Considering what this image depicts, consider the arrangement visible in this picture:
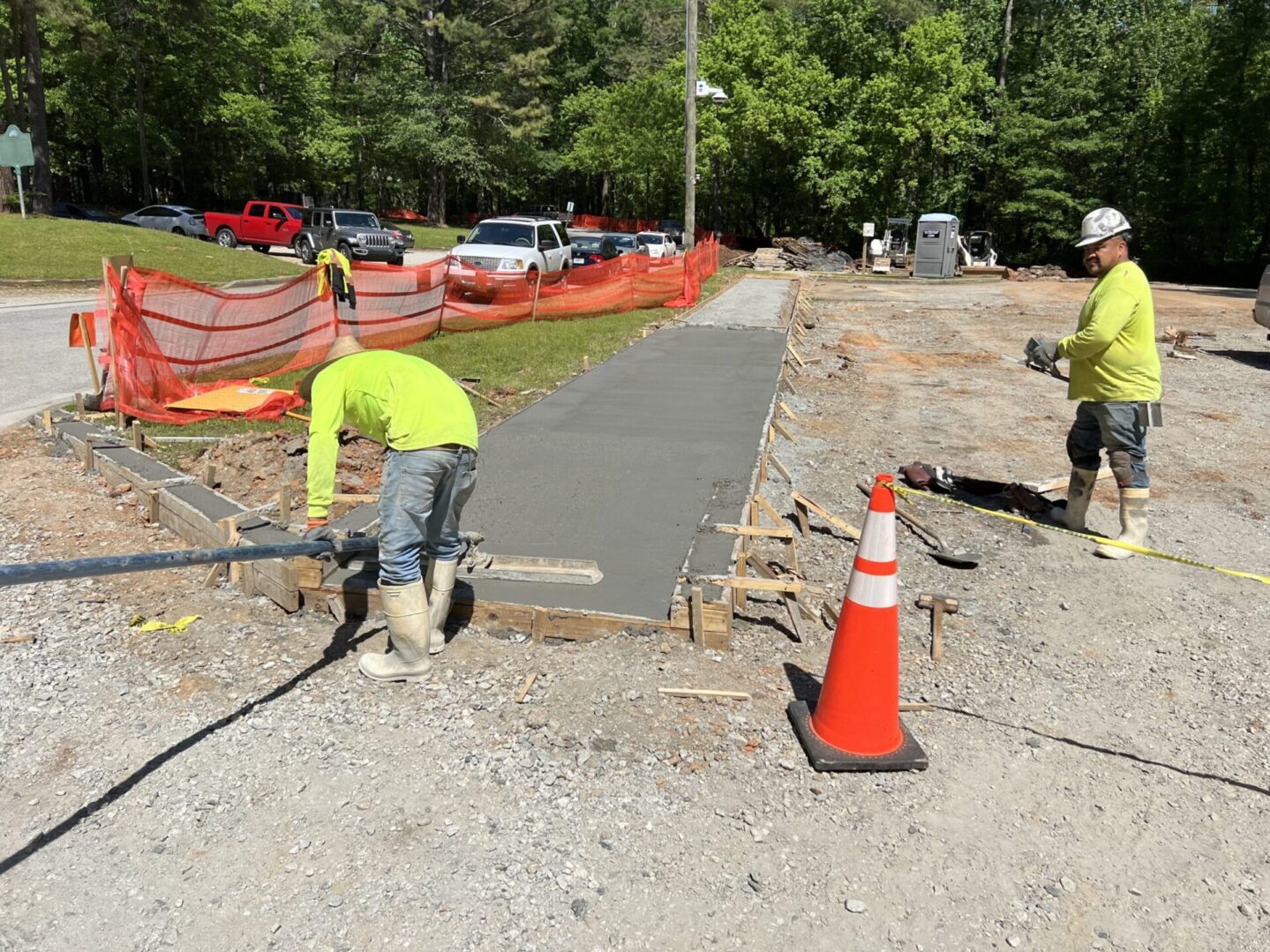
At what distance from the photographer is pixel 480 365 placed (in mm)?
11188

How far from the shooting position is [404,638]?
3.93m

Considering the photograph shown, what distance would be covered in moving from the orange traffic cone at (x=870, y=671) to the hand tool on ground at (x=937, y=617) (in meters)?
0.86

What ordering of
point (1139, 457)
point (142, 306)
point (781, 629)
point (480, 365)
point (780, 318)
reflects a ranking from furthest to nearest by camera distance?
point (780, 318), point (480, 365), point (142, 306), point (1139, 457), point (781, 629)

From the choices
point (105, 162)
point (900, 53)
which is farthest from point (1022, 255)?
point (105, 162)

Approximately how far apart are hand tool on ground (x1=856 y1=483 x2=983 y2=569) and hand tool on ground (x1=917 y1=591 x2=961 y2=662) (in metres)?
0.95

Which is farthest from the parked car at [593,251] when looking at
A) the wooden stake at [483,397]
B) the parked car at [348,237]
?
the wooden stake at [483,397]

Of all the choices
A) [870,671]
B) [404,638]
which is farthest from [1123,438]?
[404,638]

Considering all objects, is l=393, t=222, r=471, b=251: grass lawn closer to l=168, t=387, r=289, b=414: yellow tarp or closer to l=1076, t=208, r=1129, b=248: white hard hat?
l=168, t=387, r=289, b=414: yellow tarp

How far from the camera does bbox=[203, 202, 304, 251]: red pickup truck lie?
2856cm

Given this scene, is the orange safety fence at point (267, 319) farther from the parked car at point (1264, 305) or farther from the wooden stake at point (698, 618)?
the parked car at point (1264, 305)

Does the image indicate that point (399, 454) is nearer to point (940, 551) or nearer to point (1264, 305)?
point (940, 551)

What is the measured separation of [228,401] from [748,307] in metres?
13.2

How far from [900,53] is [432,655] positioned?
1718 inches

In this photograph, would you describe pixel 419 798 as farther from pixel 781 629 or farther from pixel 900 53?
pixel 900 53
